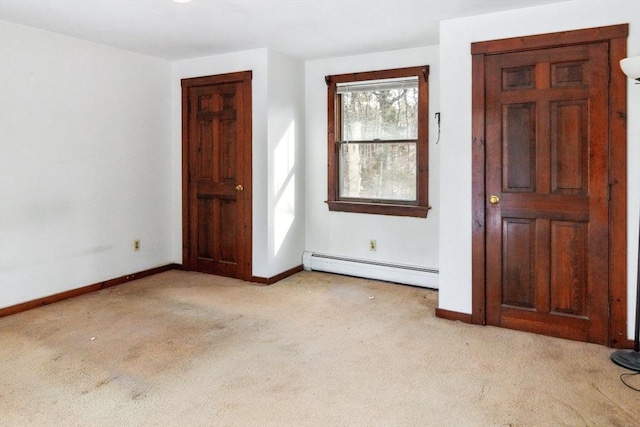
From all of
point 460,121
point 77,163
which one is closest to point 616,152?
point 460,121

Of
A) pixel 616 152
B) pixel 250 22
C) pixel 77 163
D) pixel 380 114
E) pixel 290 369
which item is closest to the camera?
pixel 290 369

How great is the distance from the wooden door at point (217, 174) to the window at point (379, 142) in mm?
933

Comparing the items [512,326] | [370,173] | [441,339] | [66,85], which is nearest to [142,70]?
[66,85]

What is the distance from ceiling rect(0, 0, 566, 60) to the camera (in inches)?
125

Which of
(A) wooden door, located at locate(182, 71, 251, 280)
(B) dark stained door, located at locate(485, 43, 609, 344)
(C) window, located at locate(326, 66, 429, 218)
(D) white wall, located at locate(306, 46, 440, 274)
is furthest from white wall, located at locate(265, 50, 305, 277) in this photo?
(B) dark stained door, located at locate(485, 43, 609, 344)

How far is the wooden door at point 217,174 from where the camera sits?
4625 mm

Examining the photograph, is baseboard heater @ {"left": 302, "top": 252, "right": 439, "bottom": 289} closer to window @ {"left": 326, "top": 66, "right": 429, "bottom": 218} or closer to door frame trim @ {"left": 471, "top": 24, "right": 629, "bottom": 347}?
window @ {"left": 326, "top": 66, "right": 429, "bottom": 218}

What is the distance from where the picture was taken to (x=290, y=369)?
2.70m

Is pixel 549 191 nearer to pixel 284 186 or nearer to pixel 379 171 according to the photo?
pixel 379 171

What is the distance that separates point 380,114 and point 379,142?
28cm

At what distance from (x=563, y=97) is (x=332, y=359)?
2.31 m

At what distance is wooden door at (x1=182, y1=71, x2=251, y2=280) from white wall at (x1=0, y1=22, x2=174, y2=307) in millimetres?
272

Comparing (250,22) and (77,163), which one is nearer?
(250,22)

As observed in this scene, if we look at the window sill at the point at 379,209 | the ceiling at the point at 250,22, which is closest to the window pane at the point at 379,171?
the window sill at the point at 379,209
